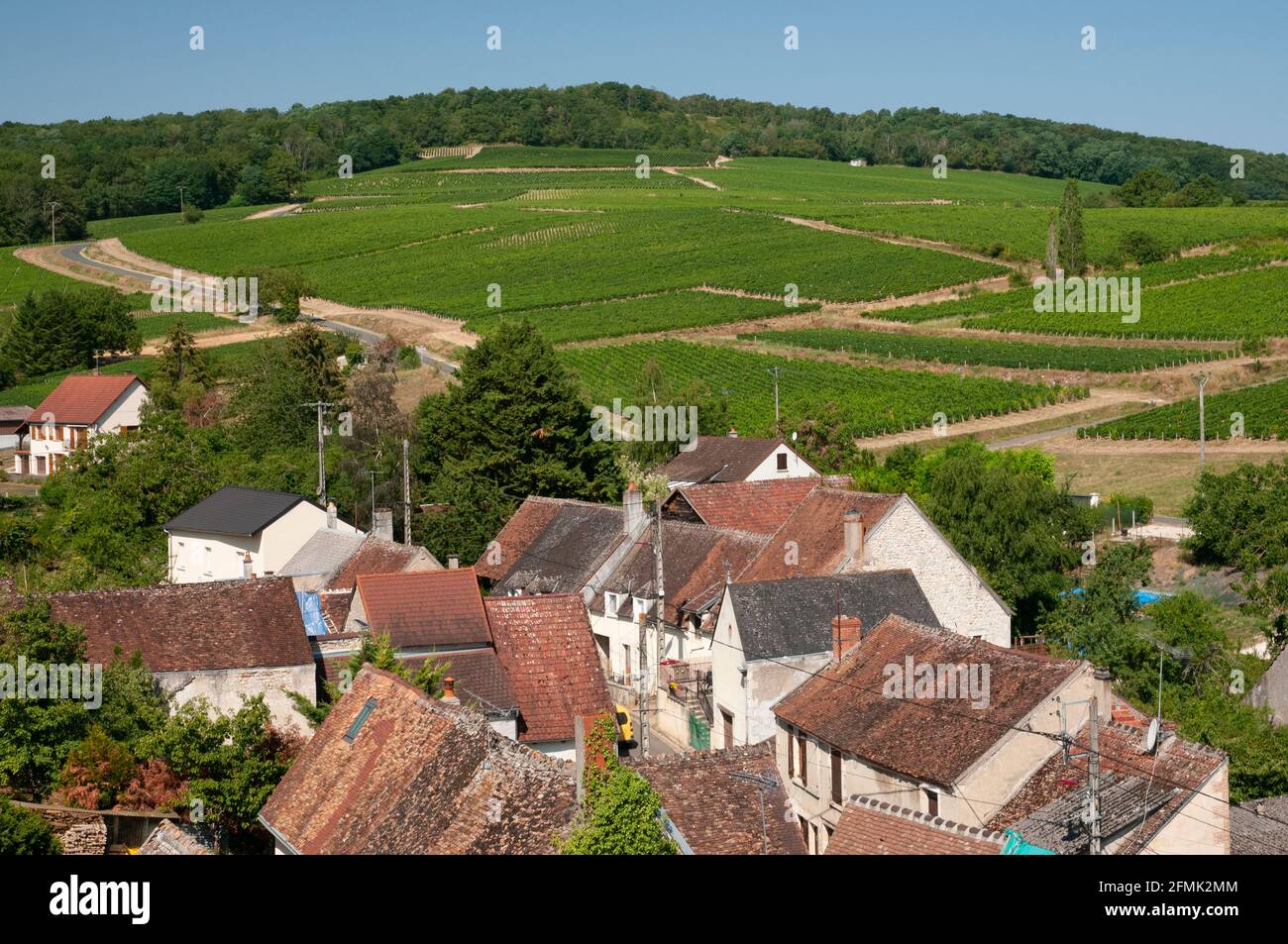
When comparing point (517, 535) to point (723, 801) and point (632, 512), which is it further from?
point (723, 801)

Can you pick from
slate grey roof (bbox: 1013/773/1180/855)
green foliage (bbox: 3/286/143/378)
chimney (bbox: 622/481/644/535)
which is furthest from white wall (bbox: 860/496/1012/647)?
green foliage (bbox: 3/286/143/378)

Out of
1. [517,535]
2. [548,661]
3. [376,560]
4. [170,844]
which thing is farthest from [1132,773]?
[517,535]

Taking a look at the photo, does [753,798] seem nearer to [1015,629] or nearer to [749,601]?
[749,601]

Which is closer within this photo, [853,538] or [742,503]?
[853,538]

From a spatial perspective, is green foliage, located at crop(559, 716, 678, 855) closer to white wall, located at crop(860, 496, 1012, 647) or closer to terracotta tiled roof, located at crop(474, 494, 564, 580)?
white wall, located at crop(860, 496, 1012, 647)

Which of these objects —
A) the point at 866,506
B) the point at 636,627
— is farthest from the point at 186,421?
the point at 866,506

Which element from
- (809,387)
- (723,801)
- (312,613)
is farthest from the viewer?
(809,387)

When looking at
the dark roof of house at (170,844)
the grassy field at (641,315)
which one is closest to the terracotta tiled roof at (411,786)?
the dark roof of house at (170,844)
